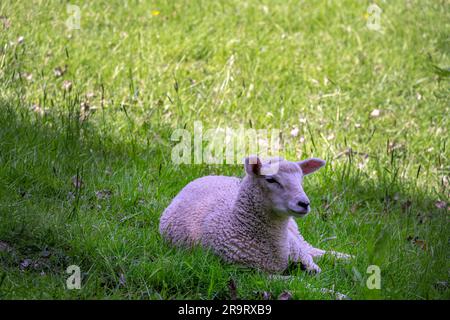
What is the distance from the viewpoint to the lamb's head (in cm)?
458

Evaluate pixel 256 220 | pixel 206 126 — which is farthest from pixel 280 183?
pixel 206 126

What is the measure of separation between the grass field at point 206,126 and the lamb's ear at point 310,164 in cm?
60

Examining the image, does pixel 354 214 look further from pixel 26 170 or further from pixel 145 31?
pixel 145 31

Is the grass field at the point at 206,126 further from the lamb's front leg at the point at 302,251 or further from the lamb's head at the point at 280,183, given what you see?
the lamb's head at the point at 280,183

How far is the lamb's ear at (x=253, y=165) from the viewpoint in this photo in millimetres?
4754

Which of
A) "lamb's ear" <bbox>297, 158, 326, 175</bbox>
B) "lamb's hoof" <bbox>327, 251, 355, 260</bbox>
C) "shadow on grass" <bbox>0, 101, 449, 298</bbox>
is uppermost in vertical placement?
"lamb's ear" <bbox>297, 158, 326, 175</bbox>

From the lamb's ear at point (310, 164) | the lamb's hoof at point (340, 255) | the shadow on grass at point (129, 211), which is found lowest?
the lamb's hoof at point (340, 255)

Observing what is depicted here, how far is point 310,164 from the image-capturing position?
5.07 metres

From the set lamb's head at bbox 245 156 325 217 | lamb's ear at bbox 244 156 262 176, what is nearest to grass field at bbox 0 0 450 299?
lamb's head at bbox 245 156 325 217

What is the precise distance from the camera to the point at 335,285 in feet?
15.7

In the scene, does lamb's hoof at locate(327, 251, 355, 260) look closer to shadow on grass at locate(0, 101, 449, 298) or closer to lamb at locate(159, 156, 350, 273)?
shadow on grass at locate(0, 101, 449, 298)

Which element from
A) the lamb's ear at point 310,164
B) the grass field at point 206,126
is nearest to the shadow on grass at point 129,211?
the grass field at point 206,126

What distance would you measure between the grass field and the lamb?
11cm
